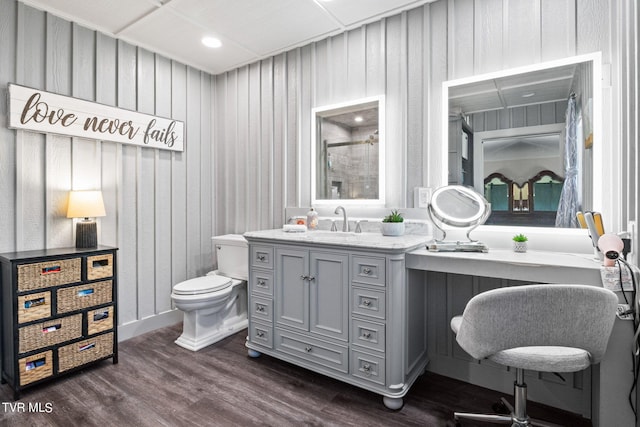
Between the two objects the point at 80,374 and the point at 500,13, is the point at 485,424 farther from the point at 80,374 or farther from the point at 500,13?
the point at 80,374

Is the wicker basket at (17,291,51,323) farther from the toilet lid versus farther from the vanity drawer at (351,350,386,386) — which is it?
the vanity drawer at (351,350,386,386)

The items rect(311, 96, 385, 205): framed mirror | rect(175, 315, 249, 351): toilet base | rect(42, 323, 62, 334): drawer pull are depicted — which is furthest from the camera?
rect(175, 315, 249, 351): toilet base

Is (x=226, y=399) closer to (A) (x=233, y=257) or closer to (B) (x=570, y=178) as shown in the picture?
(A) (x=233, y=257)

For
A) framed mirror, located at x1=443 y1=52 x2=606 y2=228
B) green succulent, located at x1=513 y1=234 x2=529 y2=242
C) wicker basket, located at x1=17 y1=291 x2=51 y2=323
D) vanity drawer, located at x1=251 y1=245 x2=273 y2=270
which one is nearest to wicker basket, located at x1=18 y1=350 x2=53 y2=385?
wicker basket, located at x1=17 y1=291 x2=51 y2=323

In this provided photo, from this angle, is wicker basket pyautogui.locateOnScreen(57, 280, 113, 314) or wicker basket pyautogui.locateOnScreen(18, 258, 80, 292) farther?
wicker basket pyautogui.locateOnScreen(57, 280, 113, 314)

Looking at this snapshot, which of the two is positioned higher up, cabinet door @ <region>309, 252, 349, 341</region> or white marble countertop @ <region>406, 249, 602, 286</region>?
white marble countertop @ <region>406, 249, 602, 286</region>

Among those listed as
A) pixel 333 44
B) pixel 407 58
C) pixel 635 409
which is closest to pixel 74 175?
pixel 333 44

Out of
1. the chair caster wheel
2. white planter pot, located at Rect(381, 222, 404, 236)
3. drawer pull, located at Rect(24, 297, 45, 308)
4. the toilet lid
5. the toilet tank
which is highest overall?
white planter pot, located at Rect(381, 222, 404, 236)

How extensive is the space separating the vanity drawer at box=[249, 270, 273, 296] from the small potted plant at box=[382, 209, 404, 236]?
880 millimetres

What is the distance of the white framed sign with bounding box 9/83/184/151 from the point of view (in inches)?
92.9

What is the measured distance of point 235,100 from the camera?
3.56 metres

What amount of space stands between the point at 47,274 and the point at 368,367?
7.03 ft

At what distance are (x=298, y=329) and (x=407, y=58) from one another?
2.12 m

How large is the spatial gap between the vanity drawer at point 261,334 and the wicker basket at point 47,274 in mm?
1276
